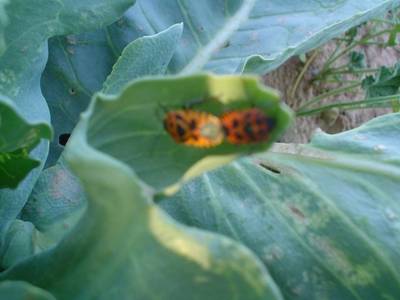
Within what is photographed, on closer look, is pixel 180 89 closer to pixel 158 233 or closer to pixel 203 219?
pixel 158 233

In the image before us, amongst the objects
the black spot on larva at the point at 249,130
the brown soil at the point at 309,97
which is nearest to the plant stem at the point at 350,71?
the brown soil at the point at 309,97

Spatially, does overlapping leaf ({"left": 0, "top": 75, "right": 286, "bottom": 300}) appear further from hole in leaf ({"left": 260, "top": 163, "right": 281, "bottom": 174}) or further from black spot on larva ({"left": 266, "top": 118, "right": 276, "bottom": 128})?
hole in leaf ({"left": 260, "top": 163, "right": 281, "bottom": 174})

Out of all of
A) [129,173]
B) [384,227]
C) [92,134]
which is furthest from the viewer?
[384,227]

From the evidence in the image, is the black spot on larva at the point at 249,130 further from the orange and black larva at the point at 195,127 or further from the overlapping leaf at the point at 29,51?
the overlapping leaf at the point at 29,51

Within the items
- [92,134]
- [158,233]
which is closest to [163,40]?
[92,134]

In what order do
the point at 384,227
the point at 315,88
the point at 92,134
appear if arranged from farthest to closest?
the point at 315,88 < the point at 384,227 < the point at 92,134

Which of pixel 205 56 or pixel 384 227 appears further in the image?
pixel 205 56

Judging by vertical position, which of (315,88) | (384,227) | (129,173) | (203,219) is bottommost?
(315,88)

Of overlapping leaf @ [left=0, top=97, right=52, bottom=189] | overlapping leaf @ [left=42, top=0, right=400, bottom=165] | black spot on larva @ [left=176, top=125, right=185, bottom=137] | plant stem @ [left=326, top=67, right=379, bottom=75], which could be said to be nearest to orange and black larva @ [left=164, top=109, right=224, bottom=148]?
black spot on larva @ [left=176, top=125, right=185, bottom=137]
